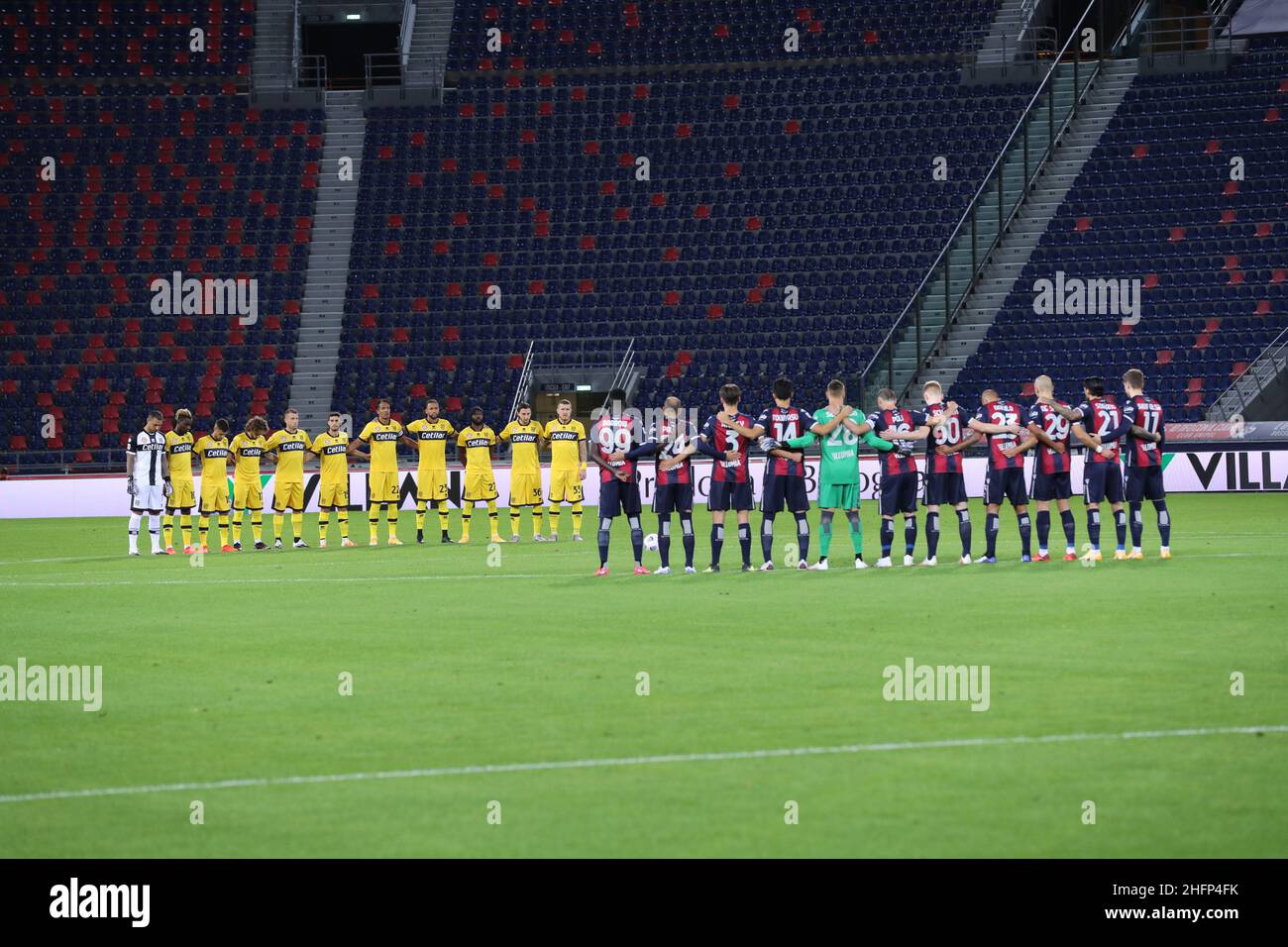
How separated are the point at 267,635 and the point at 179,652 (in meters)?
1.15

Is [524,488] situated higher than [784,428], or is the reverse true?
[784,428]

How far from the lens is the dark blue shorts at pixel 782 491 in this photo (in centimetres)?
2017

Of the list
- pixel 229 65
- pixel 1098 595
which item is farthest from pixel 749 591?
pixel 229 65

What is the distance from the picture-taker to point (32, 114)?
155 feet

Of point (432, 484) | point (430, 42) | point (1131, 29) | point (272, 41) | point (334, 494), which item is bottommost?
point (334, 494)

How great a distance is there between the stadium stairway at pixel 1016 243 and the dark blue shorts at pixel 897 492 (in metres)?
18.3

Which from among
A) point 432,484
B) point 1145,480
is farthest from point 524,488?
point 1145,480

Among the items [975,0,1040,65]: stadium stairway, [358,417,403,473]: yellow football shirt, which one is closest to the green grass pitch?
[358,417,403,473]: yellow football shirt

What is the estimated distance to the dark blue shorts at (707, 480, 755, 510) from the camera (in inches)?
811

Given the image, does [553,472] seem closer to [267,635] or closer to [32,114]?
[267,635]

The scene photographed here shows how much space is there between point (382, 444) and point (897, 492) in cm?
1089

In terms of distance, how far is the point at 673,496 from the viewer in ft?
67.3

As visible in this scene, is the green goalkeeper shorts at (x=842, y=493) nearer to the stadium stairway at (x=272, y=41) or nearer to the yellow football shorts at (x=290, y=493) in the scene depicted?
the yellow football shorts at (x=290, y=493)

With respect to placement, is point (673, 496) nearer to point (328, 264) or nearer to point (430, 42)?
point (328, 264)
